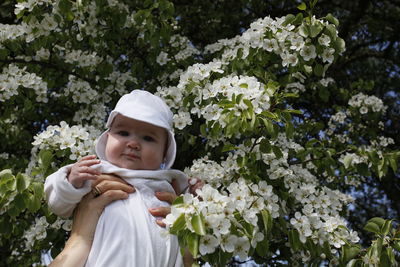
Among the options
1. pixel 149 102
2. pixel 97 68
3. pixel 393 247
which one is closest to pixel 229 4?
pixel 97 68

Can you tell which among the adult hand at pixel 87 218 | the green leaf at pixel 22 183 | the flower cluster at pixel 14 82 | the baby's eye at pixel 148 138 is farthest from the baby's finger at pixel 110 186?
the flower cluster at pixel 14 82

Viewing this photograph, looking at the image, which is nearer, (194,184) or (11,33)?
(194,184)

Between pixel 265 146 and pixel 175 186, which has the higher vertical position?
pixel 265 146

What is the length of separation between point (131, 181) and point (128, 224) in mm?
214

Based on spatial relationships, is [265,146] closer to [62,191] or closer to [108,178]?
[108,178]

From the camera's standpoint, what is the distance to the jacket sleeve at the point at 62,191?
1926 millimetres

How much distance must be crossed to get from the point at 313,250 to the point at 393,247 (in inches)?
12.0

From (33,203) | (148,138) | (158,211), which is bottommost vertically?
(33,203)

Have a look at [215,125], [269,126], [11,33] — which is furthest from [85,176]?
[11,33]

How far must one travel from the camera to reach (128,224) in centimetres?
189

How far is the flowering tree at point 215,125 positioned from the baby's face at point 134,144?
262mm

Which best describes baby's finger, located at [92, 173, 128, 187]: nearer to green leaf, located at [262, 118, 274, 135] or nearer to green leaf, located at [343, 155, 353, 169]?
green leaf, located at [262, 118, 274, 135]

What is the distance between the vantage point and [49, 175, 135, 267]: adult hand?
1.87 metres

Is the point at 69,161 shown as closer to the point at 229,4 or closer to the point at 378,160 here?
the point at 378,160
